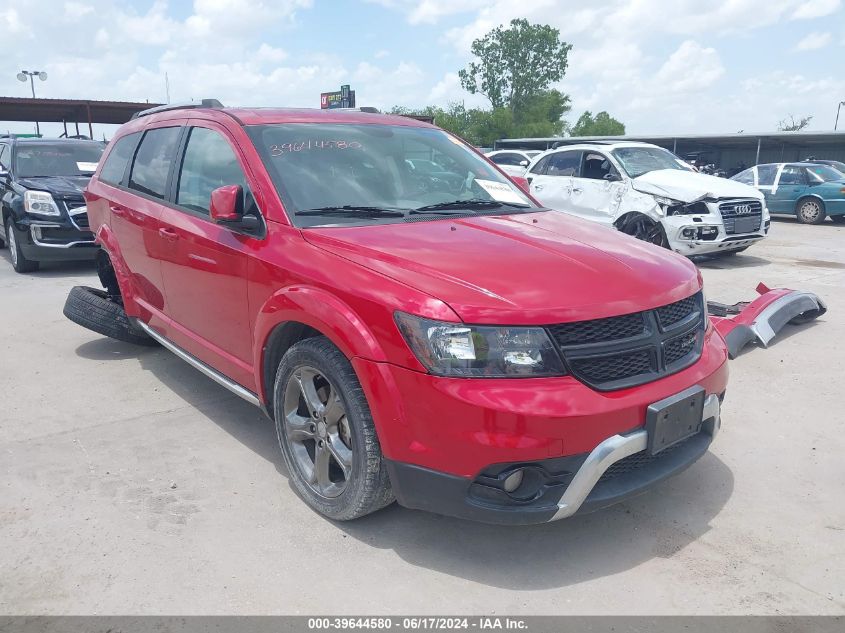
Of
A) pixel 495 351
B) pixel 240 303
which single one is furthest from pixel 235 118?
pixel 495 351

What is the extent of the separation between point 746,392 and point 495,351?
2.90 meters

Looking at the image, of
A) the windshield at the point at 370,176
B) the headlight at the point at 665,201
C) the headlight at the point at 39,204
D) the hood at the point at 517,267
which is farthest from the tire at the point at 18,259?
the headlight at the point at 665,201

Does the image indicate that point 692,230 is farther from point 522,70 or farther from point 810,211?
point 522,70

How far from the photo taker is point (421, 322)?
245 cm

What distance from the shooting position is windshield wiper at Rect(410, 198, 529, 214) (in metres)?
3.46

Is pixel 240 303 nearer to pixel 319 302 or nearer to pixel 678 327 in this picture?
pixel 319 302

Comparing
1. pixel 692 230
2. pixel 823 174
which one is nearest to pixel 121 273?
pixel 692 230

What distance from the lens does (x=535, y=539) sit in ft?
9.59

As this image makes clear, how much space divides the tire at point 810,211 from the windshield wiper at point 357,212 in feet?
52.8

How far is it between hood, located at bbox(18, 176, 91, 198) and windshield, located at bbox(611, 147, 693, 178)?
7.48m

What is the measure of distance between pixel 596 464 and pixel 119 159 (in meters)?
4.16

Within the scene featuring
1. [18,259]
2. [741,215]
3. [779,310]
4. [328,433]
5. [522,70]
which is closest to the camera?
[328,433]

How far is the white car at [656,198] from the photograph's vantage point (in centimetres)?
906

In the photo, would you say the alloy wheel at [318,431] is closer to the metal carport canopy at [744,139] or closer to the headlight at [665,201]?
the headlight at [665,201]
